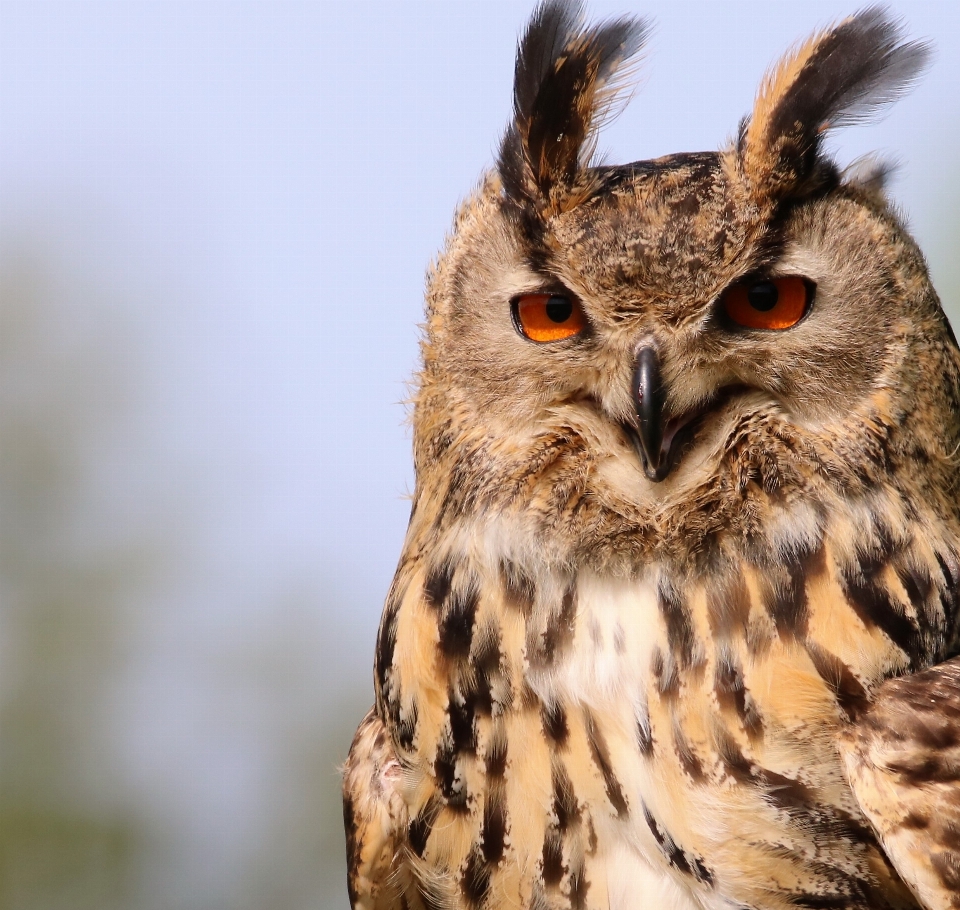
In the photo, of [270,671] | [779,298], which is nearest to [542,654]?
[779,298]

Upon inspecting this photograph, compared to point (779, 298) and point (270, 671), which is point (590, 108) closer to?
point (779, 298)

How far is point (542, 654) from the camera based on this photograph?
1931 millimetres

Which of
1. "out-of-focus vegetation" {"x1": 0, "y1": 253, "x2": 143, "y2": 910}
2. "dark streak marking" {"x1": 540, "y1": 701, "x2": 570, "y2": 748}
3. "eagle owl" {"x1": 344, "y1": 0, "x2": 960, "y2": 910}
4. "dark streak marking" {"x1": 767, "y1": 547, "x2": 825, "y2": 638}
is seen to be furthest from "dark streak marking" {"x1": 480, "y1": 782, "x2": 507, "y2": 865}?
"out-of-focus vegetation" {"x1": 0, "y1": 253, "x2": 143, "y2": 910}

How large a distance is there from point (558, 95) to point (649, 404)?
65cm

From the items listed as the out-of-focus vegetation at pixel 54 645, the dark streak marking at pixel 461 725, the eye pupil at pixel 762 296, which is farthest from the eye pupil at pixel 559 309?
the out-of-focus vegetation at pixel 54 645

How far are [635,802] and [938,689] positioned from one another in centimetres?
45

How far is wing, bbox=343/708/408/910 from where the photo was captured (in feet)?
6.95

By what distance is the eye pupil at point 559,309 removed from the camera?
6.48 feet

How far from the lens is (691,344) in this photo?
1.87m

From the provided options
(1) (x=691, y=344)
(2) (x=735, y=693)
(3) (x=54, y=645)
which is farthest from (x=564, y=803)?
(3) (x=54, y=645)

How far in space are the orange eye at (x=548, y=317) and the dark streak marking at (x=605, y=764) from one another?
587 millimetres

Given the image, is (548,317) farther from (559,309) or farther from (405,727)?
(405,727)

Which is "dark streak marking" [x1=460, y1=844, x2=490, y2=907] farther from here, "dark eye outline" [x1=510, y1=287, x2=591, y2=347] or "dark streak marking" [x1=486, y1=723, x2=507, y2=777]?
"dark eye outline" [x1=510, y1=287, x2=591, y2=347]

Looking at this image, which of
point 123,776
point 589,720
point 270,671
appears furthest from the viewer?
point 270,671
